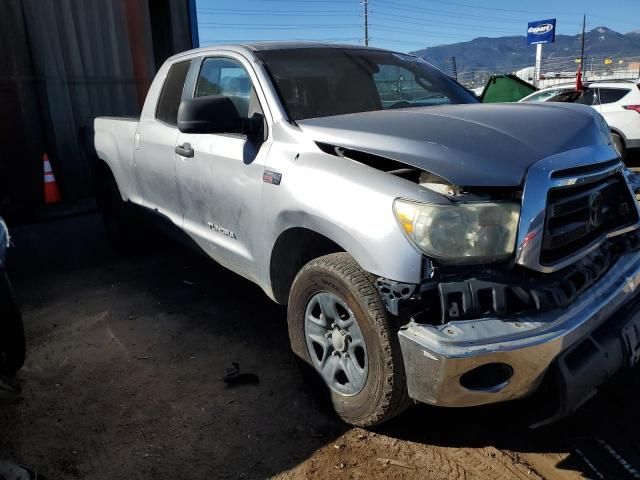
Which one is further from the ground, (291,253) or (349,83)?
(349,83)

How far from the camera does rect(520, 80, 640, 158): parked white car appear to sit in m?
9.70

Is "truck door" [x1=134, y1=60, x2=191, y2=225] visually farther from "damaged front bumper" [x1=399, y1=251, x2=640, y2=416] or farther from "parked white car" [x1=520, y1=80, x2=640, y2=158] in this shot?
"parked white car" [x1=520, y1=80, x2=640, y2=158]

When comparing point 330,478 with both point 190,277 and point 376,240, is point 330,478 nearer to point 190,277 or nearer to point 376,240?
point 376,240

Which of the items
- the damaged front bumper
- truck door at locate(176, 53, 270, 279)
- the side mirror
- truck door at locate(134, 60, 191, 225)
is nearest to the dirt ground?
the damaged front bumper

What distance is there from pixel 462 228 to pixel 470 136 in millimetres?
483

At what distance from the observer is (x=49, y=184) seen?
23.0 ft

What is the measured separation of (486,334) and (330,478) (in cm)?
97

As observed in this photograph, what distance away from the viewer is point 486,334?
6.27 feet

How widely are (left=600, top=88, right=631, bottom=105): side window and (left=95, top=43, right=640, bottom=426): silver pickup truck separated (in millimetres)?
8578

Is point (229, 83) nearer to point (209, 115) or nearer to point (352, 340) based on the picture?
point (209, 115)

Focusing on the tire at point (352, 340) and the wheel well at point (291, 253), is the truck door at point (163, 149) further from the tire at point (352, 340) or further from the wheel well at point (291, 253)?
the tire at point (352, 340)

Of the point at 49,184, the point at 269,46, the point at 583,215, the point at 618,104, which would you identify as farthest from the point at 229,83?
the point at 618,104

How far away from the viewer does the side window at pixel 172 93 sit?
13.0 feet

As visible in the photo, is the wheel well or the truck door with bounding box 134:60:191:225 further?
the truck door with bounding box 134:60:191:225
